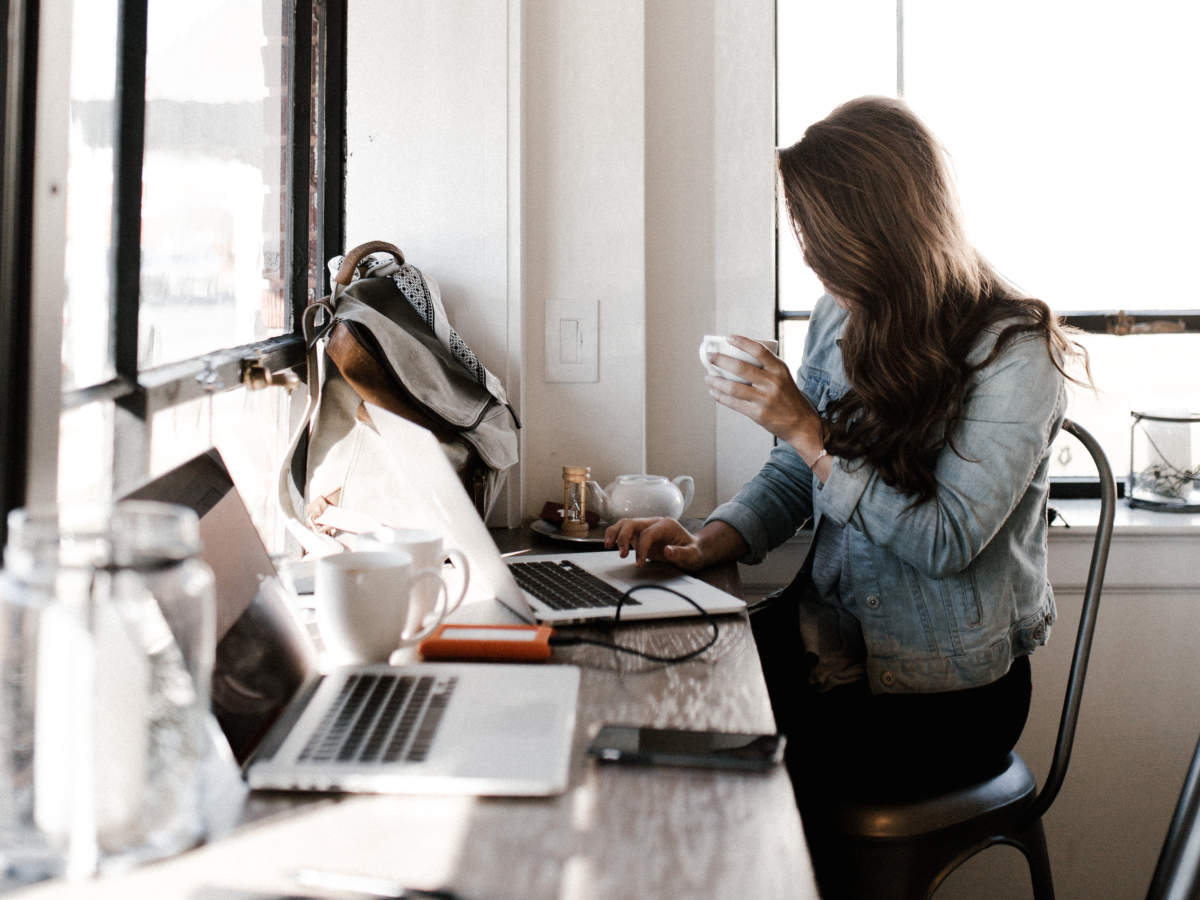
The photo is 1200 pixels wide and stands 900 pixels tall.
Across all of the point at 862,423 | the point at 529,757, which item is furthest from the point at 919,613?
the point at 529,757

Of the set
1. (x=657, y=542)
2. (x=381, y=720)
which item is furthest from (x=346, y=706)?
(x=657, y=542)

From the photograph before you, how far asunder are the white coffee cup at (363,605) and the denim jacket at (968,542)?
0.68 meters

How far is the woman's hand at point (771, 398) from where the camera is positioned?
62.4 inches

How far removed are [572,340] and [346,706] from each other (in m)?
1.33

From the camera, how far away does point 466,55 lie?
2096mm

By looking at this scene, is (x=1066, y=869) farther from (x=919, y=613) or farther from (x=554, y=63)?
(x=554, y=63)

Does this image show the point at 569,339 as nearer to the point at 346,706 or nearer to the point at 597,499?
the point at 597,499

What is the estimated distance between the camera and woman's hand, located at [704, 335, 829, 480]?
5.20 ft

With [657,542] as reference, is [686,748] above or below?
below

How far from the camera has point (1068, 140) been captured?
7.88 feet

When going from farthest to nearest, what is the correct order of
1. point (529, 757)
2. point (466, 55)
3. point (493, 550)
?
point (466, 55)
point (493, 550)
point (529, 757)

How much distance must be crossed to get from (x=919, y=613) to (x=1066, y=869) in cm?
103

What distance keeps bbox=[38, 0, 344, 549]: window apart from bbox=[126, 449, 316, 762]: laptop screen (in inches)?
5.5

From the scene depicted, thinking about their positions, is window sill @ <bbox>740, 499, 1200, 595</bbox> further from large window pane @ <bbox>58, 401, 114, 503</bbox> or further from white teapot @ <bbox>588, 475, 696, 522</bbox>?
large window pane @ <bbox>58, 401, 114, 503</bbox>
